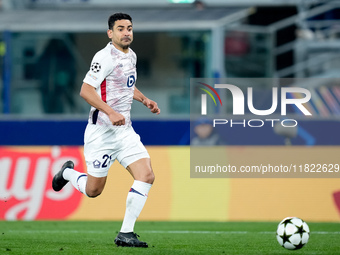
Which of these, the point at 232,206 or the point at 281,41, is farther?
the point at 281,41

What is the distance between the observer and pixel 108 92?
7812 millimetres

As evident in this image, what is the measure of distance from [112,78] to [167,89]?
9.85 m

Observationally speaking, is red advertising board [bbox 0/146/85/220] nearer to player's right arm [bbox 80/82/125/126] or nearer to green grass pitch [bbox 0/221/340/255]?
green grass pitch [bbox 0/221/340/255]

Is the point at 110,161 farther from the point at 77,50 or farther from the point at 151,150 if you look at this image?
the point at 77,50

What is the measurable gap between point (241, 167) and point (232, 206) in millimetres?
622

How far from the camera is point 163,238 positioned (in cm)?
910

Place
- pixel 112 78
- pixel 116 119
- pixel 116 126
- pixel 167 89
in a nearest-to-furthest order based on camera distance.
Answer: pixel 116 119 < pixel 112 78 < pixel 116 126 < pixel 167 89

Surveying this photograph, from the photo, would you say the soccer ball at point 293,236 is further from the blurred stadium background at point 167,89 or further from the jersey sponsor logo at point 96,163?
the blurred stadium background at point 167,89

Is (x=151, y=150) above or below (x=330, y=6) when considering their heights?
below

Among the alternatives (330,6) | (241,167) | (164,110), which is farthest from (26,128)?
(330,6)

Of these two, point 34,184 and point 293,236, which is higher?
point 34,184

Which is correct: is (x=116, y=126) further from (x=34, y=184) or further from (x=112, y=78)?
(x=34, y=184)

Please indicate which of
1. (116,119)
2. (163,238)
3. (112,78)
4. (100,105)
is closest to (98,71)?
(112,78)

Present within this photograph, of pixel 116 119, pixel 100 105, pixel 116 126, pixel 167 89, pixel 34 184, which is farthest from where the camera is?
pixel 167 89
